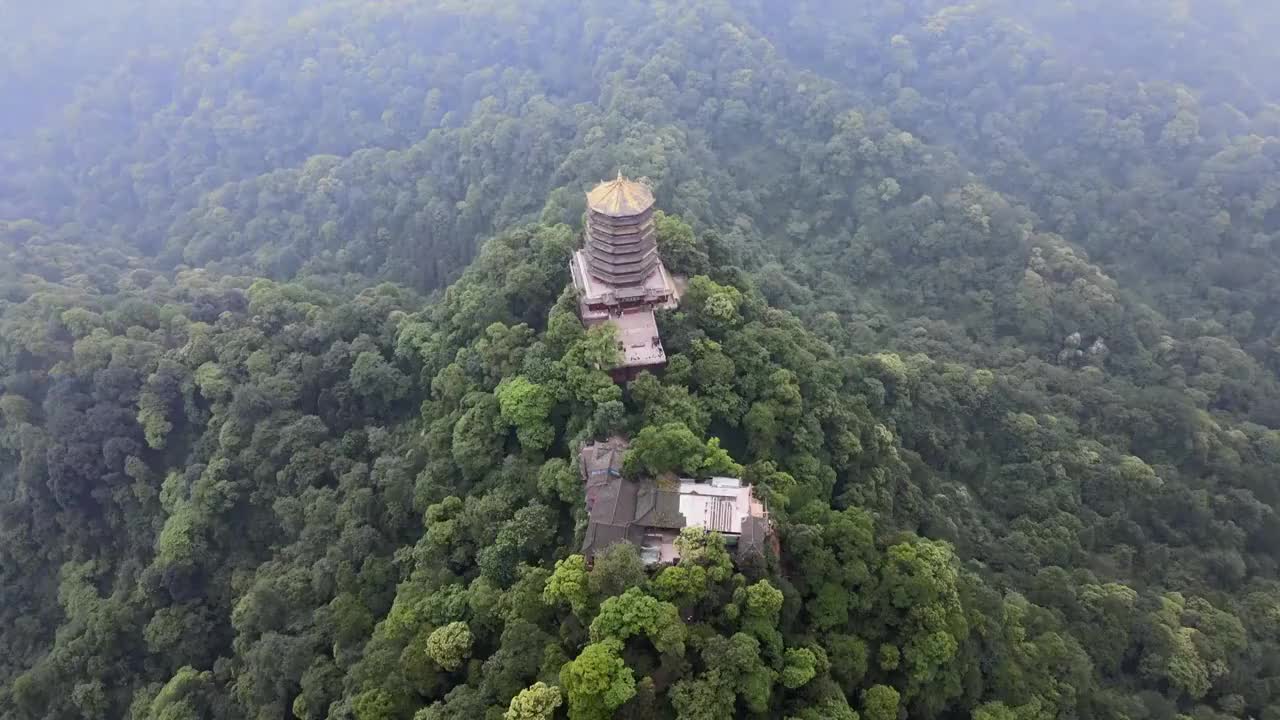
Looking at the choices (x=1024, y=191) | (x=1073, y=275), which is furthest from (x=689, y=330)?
(x=1024, y=191)

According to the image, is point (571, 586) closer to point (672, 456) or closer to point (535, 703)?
point (535, 703)

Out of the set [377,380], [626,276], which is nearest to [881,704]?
[626,276]

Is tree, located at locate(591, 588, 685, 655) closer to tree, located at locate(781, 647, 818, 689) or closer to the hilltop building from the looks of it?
the hilltop building

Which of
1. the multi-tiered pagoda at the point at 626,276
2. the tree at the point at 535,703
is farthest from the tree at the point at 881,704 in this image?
the multi-tiered pagoda at the point at 626,276


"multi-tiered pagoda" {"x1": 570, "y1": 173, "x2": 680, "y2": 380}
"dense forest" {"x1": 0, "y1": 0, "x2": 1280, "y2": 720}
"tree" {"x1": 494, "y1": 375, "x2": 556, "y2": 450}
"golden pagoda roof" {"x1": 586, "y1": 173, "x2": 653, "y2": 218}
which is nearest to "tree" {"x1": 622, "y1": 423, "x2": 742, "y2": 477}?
"dense forest" {"x1": 0, "y1": 0, "x2": 1280, "y2": 720}

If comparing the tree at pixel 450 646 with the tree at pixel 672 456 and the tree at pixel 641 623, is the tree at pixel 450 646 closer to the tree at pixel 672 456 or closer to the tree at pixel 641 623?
the tree at pixel 641 623

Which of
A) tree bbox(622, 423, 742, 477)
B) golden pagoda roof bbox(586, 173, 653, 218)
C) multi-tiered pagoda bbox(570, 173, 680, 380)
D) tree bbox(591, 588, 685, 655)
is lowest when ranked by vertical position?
tree bbox(591, 588, 685, 655)
